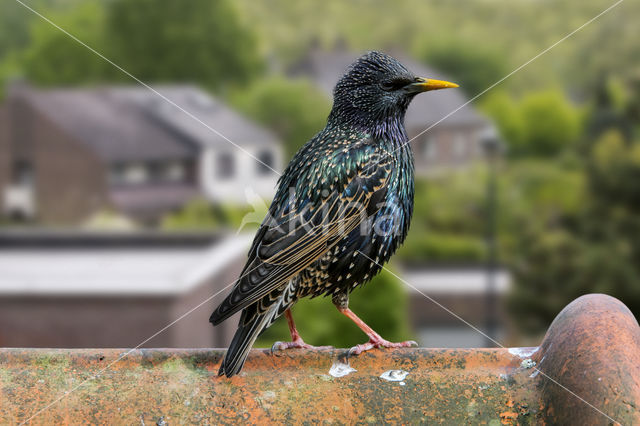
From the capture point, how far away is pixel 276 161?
4394cm

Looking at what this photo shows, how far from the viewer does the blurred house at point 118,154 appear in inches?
1740

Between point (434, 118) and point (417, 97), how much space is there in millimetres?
4105

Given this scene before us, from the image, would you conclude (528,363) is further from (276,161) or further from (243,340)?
(276,161)

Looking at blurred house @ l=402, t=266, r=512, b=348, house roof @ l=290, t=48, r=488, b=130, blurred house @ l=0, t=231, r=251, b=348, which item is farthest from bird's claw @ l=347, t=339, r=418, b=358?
house roof @ l=290, t=48, r=488, b=130

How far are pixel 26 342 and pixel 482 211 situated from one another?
31.0 m

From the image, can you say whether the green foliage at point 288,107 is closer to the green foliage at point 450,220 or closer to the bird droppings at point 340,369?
the green foliage at point 450,220

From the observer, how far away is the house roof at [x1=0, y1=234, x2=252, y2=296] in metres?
14.8

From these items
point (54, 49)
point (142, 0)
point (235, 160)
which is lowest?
point (235, 160)

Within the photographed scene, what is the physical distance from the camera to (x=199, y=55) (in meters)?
64.1

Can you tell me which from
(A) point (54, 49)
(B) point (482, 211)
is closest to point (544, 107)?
(B) point (482, 211)

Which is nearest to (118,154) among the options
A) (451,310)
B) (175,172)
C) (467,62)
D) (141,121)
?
(175,172)

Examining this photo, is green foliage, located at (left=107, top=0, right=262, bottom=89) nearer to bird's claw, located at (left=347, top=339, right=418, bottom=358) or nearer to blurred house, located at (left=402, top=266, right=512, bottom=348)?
blurred house, located at (left=402, top=266, right=512, bottom=348)

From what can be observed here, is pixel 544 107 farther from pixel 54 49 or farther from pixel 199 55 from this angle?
pixel 54 49

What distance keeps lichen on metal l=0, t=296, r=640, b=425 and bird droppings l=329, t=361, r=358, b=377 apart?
0.02 meters
